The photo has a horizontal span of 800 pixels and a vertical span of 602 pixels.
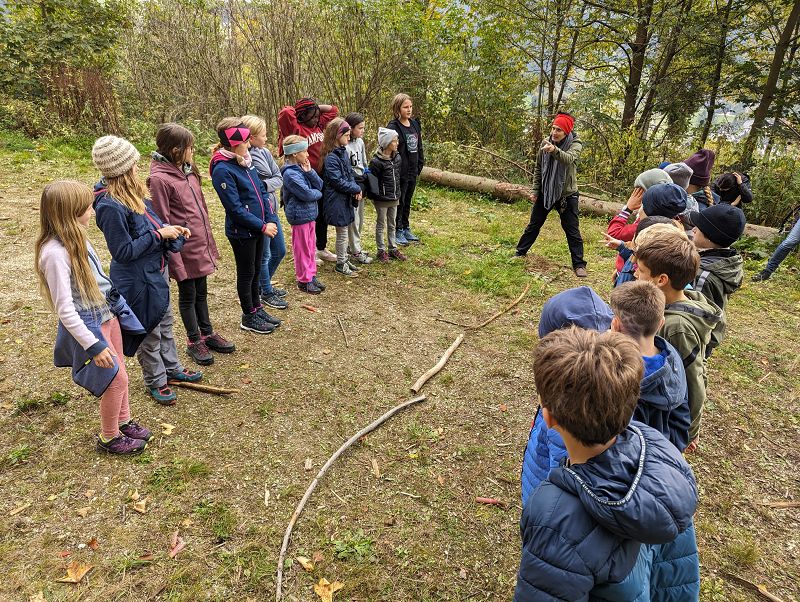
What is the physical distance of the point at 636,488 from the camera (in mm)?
1425

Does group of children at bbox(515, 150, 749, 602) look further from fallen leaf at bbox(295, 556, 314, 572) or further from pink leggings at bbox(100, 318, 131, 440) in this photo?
pink leggings at bbox(100, 318, 131, 440)

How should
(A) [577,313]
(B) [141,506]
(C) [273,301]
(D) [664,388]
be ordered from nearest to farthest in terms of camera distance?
(D) [664,388] → (A) [577,313] → (B) [141,506] → (C) [273,301]

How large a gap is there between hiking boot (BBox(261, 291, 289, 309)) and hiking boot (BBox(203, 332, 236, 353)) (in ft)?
3.30

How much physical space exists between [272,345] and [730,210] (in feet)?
12.8

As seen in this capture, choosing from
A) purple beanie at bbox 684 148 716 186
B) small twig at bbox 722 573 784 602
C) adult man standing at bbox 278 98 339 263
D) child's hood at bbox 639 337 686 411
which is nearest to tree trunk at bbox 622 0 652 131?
purple beanie at bbox 684 148 716 186

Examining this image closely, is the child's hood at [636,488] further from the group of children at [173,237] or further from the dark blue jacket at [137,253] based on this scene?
the dark blue jacket at [137,253]

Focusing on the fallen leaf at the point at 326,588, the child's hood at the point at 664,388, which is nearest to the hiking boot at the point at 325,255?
the fallen leaf at the point at 326,588

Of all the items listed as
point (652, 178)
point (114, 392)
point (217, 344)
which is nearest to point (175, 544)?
point (114, 392)

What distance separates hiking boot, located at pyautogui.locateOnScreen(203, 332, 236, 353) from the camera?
4.70m

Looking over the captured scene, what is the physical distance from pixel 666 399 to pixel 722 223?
1.93 m

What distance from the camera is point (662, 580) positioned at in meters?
1.92

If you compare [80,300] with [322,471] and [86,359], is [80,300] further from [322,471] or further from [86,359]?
[322,471]

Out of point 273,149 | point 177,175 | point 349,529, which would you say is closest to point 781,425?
point 349,529

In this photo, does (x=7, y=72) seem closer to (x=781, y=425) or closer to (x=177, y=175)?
(x=177, y=175)
